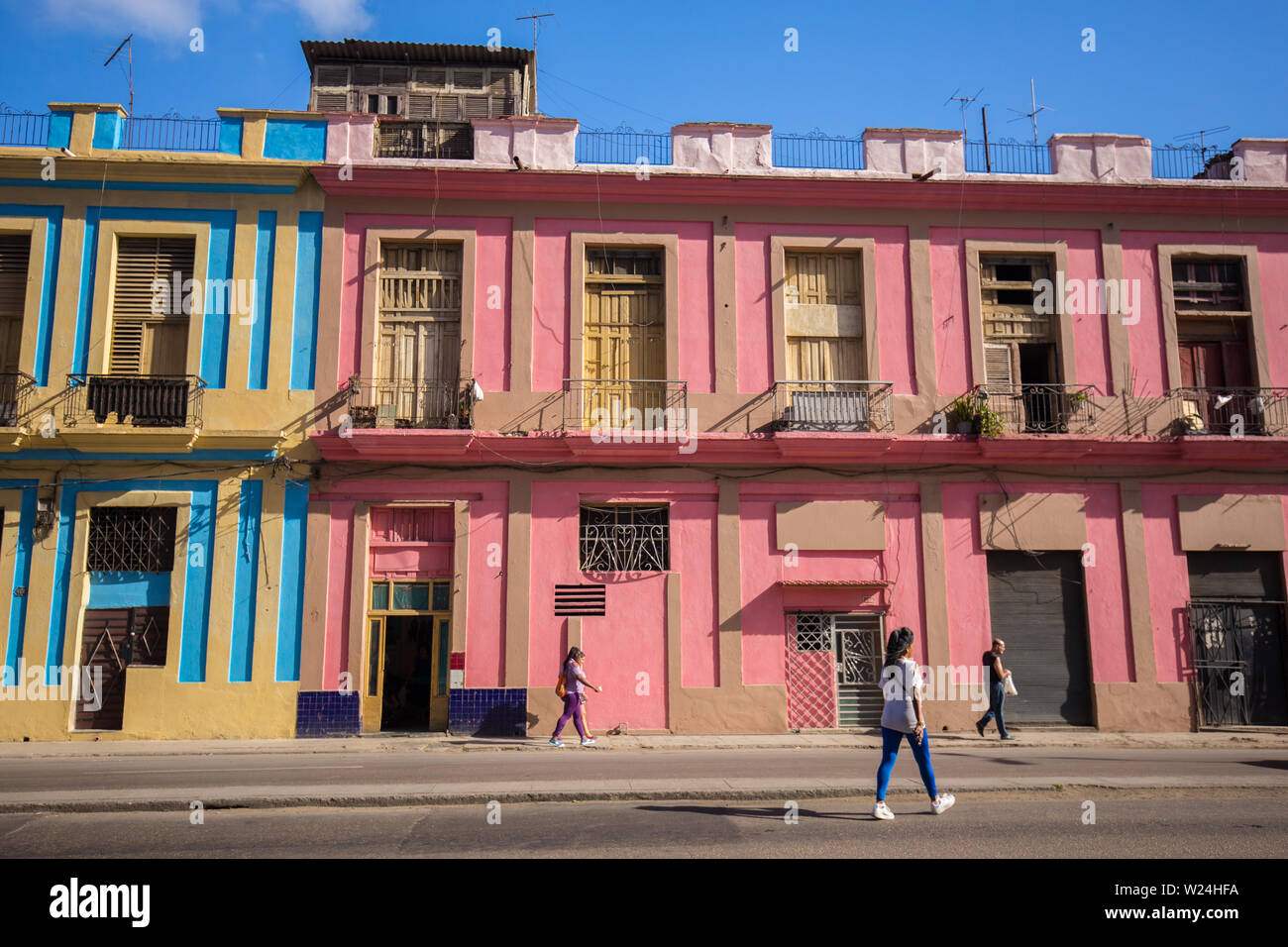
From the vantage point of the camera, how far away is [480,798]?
8.89 meters

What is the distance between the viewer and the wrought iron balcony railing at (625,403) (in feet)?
55.3

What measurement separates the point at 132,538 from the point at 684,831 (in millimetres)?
12791


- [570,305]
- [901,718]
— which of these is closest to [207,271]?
[570,305]

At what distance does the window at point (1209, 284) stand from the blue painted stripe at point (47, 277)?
2078 cm

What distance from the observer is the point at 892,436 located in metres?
16.6

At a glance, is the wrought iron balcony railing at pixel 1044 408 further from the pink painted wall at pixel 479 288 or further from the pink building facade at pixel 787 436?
the pink painted wall at pixel 479 288

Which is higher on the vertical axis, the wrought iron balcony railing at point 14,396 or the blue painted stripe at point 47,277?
the blue painted stripe at point 47,277

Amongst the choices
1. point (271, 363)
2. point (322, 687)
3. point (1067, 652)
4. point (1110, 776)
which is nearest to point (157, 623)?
point (322, 687)

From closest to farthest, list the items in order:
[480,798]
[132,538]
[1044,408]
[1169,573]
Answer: [480,798], [132,538], [1169,573], [1044,408]

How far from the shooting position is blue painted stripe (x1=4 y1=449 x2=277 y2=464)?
1616 cm

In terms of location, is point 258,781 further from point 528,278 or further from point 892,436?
point 892,436

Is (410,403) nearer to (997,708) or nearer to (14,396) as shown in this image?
(14,396)

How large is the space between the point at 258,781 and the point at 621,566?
24.9 feet

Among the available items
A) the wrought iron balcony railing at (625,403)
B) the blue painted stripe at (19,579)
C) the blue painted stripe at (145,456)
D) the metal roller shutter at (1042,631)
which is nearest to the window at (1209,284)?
the metal roller shutter at (1042,631)
